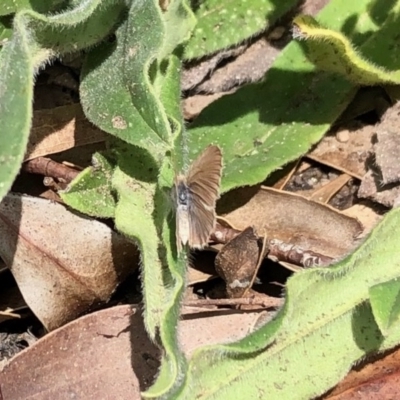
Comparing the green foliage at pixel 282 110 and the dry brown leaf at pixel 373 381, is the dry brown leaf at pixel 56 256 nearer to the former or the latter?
the green foliage at pixel 282 110

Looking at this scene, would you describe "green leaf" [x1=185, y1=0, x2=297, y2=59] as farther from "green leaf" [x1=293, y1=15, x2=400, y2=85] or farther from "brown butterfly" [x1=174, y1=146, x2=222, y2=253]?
"brown butterfly" [x1=174, y1=146, x2=222, y2=253]

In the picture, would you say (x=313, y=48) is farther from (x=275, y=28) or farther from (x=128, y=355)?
(x=128, y=355)

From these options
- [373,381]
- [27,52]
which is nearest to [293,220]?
[373,381]

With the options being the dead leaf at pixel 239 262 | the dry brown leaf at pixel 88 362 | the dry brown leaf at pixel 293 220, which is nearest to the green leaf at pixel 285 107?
the dry brown leaf at pixel 293 220

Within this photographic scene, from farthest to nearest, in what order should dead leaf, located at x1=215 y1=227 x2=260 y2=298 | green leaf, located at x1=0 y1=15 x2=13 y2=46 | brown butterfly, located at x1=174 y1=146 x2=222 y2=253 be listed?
1. green leaf, located at x1=0 y1=15 x2=13 y2=46
2. dead leaf, located at x1=215 y1=227 x2=260 y2=298
3. brown butterfly, located at x1=174 y1=146 x2=222 y2=253

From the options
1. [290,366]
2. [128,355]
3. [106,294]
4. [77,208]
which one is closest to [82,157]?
[77,208]

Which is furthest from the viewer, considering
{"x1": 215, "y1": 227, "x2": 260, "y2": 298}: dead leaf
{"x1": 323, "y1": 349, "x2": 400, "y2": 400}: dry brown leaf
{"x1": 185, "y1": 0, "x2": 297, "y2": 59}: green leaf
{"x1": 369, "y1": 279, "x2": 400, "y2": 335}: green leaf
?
{"x1": 185, "y1": 0, "x2": 297, "y2": 59}: green leaf

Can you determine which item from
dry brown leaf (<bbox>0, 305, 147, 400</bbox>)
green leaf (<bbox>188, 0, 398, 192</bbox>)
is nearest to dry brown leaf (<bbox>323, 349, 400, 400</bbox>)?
dry brown leaf (<bbox>0, 305, 147, 400</bbox>)
